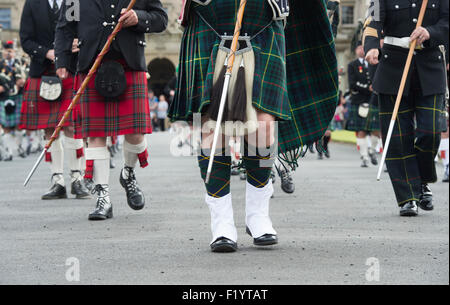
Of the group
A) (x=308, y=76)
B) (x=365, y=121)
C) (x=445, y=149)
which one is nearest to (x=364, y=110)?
(x=365, y=121)

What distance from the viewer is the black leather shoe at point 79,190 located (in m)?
7.52

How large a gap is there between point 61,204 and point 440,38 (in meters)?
3.28

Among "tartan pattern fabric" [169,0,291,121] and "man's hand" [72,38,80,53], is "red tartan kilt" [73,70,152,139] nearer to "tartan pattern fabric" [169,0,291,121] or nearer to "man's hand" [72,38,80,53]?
"man's hand" [72,38,80,53]

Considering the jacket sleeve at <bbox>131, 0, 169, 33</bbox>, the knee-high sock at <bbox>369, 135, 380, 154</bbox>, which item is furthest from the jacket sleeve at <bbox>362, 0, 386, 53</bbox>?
the knee-high sock at <bbox>369, 135, 380, 154</bbox>

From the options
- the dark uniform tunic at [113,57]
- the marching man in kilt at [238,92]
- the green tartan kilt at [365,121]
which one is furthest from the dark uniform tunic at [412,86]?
the green tartan kilt at [365,121]

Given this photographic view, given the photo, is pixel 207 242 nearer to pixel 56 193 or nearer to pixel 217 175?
pixel 217 175

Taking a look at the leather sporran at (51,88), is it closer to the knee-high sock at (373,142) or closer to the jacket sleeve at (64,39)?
the jacket sleeve at (64,39)

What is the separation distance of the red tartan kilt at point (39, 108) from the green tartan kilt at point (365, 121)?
19.6 ft

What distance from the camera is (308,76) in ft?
16.7

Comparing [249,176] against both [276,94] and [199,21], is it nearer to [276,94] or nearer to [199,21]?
[276,94]

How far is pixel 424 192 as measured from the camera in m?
6.68

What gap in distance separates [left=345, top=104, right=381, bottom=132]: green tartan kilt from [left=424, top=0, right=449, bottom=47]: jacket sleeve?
6.05 metres

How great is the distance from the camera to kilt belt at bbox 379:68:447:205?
21.0ft
